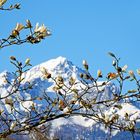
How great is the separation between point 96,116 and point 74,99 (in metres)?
0.38

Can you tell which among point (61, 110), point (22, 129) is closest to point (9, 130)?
point (22, 129)

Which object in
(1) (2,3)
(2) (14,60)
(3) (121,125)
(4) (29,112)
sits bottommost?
(3) (121,125)

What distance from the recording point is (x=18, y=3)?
4898mm

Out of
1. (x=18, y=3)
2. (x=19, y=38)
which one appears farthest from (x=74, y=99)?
(x=18, y=3)

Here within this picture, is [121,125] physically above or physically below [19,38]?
below

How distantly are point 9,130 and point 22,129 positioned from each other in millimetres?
139

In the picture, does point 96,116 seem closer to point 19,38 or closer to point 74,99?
point 74,99

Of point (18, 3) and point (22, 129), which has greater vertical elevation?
point (18, 3)

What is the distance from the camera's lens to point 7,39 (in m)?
4.73

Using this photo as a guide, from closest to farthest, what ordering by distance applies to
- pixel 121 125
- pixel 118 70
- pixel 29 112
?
pixel 121 125 → pixel 118 70 → pixel 29 112

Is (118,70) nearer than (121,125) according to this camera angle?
No

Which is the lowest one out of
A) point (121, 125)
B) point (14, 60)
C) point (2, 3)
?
point (121, 125)

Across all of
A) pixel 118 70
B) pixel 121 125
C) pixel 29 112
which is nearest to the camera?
pixel 121 125

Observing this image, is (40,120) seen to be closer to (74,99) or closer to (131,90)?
(74,99)
